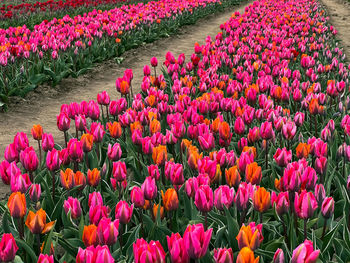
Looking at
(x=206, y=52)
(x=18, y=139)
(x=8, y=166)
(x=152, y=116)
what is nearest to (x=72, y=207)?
(x=8, y=166)

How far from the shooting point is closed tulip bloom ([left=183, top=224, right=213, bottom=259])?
63.9 inches

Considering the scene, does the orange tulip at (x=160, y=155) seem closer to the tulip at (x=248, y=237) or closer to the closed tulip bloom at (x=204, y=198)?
the closed tulip bloom at (x=204, y=198)

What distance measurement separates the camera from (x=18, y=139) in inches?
115

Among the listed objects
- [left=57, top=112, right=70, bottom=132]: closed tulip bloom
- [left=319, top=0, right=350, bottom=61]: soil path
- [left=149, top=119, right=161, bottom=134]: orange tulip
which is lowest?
[left=319, top=0, right=350, bottom=61]: soil path

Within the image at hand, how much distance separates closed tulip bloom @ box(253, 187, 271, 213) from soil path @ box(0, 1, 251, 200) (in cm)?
265

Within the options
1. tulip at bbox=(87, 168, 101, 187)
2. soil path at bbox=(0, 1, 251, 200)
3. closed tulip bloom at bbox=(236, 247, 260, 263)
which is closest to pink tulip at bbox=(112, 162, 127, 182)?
tulip at bbox=(87, 168, 101, 187)

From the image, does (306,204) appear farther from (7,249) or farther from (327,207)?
(7,249)

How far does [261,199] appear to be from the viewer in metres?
2.10

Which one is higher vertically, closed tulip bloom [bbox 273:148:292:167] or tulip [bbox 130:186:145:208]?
tulip [bbox 130:186:145:208]

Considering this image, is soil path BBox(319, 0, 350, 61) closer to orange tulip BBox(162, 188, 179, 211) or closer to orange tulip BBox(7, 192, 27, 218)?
orange tulip BBox(162, 188, 179, 211)

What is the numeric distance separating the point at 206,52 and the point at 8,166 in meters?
5.58

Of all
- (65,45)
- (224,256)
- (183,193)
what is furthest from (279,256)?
(65,45)

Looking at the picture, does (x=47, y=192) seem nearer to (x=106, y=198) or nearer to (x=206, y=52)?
(x=106, y=198)

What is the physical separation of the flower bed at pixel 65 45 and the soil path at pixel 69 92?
0.22m
